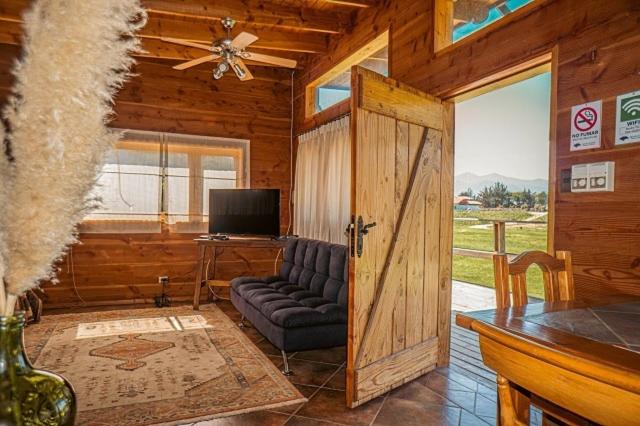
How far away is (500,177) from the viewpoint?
677 centimetres

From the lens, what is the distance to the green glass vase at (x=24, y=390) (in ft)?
1.70

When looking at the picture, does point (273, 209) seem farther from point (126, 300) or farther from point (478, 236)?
point (478, 236)

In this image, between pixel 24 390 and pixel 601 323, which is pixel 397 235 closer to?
pixel 601 323

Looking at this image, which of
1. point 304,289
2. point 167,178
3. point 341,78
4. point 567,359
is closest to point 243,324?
point 304,289

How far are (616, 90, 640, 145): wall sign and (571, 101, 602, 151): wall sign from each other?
92mm

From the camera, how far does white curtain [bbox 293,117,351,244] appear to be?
4.57 m

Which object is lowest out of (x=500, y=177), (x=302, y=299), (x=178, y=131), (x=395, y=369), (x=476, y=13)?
(x=395, y=369)

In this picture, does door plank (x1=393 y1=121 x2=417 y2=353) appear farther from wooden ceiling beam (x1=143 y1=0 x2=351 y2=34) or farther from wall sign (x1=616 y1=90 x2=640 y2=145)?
wooden ceiling beam (x1=143 y1=0 x2=351 y2=34)

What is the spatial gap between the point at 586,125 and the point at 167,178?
4.58m

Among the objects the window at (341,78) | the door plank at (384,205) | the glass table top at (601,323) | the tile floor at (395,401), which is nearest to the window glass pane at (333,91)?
the window at (341,78)

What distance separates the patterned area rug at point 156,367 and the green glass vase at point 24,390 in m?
1.98

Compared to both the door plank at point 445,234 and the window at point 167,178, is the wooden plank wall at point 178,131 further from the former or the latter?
the door plank at point 445,234

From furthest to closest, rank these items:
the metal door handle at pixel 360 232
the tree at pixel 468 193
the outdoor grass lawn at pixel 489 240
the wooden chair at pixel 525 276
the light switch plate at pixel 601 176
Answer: the tree at pixel 468 193 < the outdoor grass lawn at pixel 489 240 < the metal door handle at pixel 360 232 < the light switch plate at pixel 601 176 < the wooden chair at pixel 525 276

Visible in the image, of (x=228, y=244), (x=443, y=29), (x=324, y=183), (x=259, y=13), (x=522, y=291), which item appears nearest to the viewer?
(x=522, y=291)
